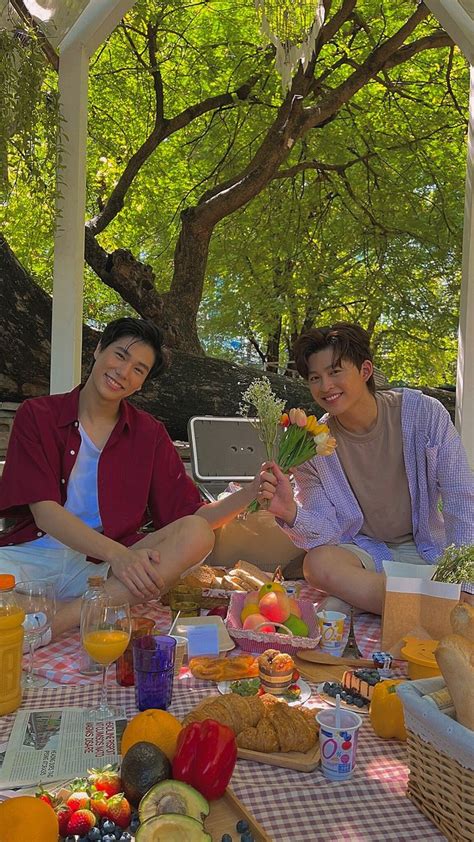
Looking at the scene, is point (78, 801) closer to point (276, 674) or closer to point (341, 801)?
point (341, 801)

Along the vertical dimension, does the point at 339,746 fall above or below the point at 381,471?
below

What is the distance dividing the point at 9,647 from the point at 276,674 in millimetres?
698

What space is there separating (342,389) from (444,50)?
6.65 meters

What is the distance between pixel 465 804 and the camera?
121 centimetres

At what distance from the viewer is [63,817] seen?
122 centimetres

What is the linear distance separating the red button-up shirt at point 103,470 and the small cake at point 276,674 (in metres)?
1.00

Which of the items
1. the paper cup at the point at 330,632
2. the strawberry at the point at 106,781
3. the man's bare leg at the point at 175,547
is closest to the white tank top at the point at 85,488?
the man's bare leg at the point at 175,547

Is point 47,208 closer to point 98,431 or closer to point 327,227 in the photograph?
point 98,431

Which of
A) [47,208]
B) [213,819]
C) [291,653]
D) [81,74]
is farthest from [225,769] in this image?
[81,74]

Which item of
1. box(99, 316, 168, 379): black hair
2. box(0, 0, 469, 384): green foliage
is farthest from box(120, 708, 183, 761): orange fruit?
box(0, 0, 469, 384): green foliage

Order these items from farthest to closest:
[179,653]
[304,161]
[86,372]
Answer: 1. [304,161]
2. [86,372]
3. [179,653]

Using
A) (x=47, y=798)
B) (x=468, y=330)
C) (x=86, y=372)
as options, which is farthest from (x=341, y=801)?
(x=86, y=372)

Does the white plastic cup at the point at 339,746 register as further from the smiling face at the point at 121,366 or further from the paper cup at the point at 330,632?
the smiling face at the point at 121,366

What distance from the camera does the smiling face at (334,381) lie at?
2670mm
